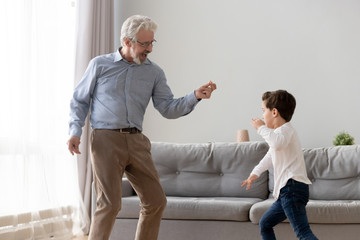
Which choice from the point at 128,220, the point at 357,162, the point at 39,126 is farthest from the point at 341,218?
the point at 39,126

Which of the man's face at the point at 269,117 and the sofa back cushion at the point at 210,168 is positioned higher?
the man's face at the point at 269,117

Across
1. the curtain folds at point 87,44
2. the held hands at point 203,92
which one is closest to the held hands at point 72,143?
the held hands at point 203,92

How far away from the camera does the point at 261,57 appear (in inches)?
181

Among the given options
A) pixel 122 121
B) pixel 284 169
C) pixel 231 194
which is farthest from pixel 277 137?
pixel 231 194

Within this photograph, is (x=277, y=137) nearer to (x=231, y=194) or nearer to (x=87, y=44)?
(x=231, y=194)

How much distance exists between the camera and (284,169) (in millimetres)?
2467

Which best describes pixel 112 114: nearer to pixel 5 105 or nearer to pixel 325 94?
pixel 5 105

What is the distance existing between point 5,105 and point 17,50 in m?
0.44

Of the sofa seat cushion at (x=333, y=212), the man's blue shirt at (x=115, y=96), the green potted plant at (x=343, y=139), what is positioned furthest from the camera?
the green potted plant at (x=343, y=139)

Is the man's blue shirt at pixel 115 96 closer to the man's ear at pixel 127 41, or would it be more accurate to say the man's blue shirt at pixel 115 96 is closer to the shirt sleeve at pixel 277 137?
the man's ear at pixel 127 41

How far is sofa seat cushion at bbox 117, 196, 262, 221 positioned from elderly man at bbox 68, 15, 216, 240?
0.64 meters

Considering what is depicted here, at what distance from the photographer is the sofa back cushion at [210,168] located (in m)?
3.70

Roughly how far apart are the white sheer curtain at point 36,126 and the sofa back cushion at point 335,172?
2.02 m

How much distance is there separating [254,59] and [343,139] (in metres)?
→ 1.18
